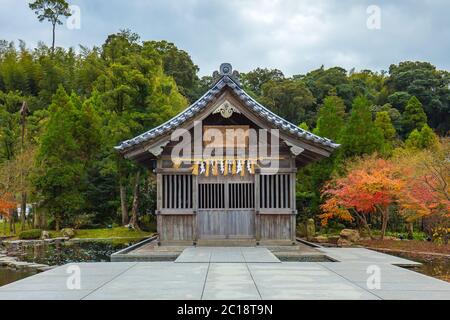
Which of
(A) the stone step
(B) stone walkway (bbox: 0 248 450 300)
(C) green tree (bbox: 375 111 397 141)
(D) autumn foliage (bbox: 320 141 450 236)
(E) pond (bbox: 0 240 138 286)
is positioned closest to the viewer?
(B) stone walkway (bbox: 0 248 450 300)

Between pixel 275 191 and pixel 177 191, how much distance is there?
3.16 metres

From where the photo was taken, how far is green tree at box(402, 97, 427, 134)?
40.6 m

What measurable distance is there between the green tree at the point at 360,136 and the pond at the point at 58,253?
13.8m

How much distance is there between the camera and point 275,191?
14.1 meters

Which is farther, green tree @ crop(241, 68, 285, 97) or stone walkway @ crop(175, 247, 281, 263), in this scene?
green tree @ crop(241, 68, 285, 97)

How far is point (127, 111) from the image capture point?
2702cm

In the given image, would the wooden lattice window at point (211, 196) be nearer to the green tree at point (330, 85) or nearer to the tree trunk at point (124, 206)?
the tree trunk at point (124, 206)

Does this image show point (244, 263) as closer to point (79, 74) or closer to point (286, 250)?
point (286, 250)

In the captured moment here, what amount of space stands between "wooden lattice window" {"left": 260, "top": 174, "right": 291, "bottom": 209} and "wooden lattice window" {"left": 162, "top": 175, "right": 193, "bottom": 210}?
2353 mm

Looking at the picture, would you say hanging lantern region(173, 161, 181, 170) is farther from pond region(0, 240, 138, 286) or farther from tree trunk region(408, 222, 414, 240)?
tree trunk region(408, 222, 414, 240)

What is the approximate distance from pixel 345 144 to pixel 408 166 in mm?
5684

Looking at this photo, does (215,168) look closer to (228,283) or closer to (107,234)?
(228,283)

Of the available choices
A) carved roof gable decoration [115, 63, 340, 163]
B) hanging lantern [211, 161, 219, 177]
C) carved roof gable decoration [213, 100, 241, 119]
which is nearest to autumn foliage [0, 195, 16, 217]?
carved roof gable decoration [115, 63, 340, 163]
